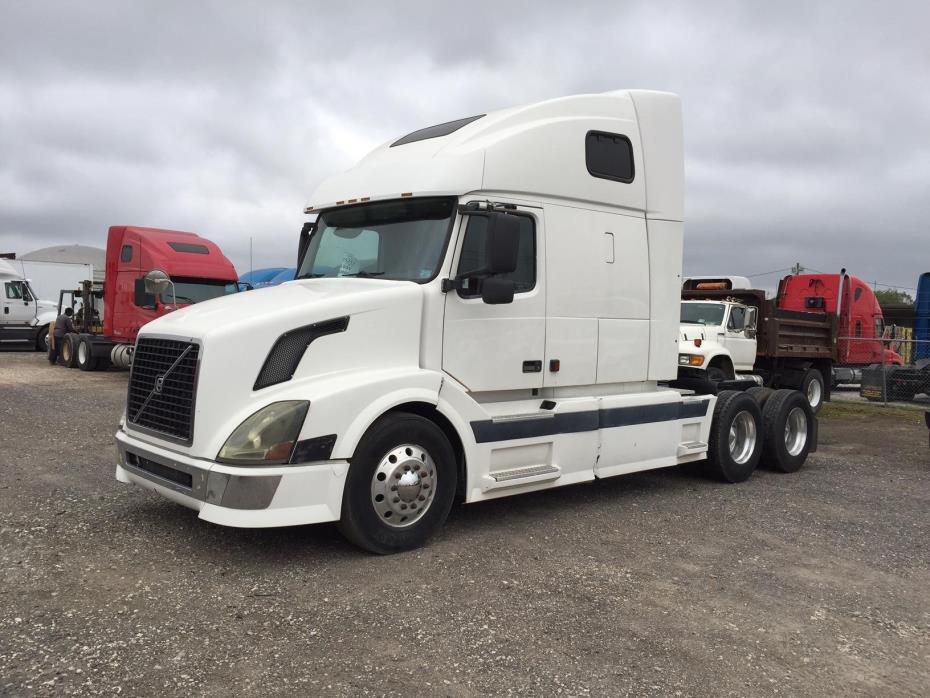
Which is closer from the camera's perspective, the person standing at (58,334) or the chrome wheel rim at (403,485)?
the chrome wheel rim at (403,485)

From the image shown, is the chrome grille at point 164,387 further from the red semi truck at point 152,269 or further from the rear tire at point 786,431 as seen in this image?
the red semi truck at point 152,269

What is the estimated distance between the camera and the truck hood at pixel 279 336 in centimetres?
501

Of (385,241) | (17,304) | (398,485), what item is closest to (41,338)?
(17,304)

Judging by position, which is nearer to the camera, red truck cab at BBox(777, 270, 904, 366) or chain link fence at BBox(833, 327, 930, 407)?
chain link fence at BBox(833, 327, 930, 407)

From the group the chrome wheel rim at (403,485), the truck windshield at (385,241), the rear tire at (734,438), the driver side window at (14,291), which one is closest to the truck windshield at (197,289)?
the truck windshield at (385,241)

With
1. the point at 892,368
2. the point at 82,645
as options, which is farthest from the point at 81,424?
the point at 892,368

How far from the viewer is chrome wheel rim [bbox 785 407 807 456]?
9077 millimetres

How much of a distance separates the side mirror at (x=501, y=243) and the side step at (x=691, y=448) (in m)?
3.05

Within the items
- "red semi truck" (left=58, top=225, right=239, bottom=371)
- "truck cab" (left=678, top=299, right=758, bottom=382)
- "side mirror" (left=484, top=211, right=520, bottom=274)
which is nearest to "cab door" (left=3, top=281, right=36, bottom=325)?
"red semi truck" (left=58, top=225, right=239, bottom=371)

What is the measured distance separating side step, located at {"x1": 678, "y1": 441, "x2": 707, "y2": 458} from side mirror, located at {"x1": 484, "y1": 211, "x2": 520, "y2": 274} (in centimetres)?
305

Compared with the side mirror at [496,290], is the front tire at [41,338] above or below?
below

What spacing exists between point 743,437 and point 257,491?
5640mm

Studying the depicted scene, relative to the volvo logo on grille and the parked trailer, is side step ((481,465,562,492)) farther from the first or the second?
the parked trailer

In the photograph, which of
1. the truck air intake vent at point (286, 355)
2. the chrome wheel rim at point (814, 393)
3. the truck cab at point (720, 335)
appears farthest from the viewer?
the chrome wheel rim at point (814, 393)
